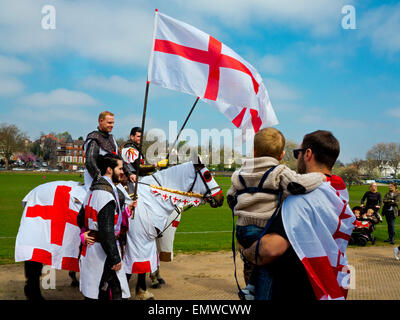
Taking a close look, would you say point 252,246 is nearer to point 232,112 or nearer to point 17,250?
point 232,112

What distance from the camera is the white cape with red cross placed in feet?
6.73

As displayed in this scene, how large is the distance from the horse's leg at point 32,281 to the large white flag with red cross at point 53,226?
0.65ft

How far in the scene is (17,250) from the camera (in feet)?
15.9

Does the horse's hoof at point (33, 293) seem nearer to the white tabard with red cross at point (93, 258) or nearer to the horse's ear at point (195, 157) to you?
the white tabard with red cross at point (93, 258)

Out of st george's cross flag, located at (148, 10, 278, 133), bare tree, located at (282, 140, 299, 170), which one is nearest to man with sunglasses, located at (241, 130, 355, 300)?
st george's cross flag, located at (148, 10, 278, 133)

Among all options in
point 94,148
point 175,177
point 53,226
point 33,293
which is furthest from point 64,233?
point 175,177

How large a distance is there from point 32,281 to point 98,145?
2306mm

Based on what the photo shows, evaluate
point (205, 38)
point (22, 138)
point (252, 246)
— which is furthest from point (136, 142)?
point (22, 138)

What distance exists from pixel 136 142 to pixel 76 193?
1.75m

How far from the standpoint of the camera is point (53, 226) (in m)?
5.04

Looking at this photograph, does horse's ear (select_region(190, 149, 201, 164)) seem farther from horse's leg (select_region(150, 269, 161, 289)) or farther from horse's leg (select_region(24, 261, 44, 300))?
horse's leg (select_region(24, 261, 44, 300))

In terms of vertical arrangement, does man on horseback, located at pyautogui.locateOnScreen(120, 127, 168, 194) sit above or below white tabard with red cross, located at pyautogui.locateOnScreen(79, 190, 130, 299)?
above

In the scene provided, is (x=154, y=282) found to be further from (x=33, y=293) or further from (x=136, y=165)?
(x=136, y=165)

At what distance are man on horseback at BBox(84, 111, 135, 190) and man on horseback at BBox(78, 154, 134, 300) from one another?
1212 millimetres
